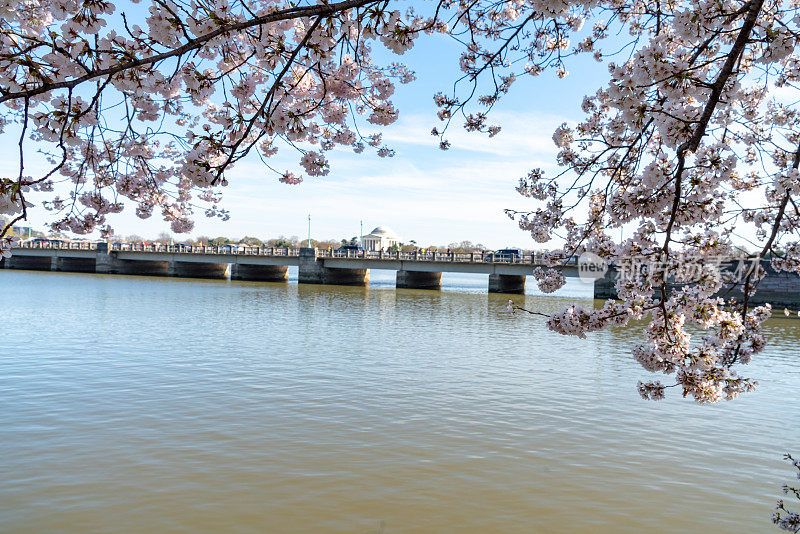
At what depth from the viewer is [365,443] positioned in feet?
28.2

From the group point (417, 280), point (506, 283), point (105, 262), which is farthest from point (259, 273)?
point (506, 283)

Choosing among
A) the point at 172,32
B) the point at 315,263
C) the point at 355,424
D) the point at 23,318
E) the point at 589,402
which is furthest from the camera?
the point at 315,263

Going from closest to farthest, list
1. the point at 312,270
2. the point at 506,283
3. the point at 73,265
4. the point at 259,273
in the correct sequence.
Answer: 1. the point at 506,283
2. the point at 312,270
3. the point at 259,273
4. the point at 73,265

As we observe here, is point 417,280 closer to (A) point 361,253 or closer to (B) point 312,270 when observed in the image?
(A) point 361,253

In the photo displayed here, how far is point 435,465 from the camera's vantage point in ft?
25.8

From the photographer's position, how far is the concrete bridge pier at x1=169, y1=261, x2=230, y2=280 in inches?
2618

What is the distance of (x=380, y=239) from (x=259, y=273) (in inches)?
3675

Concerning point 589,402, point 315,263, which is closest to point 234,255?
point 315,263

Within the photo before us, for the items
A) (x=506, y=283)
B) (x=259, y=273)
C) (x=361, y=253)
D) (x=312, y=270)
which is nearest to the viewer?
(x=506, y=283)

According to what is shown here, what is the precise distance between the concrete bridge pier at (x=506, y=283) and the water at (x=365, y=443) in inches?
1440

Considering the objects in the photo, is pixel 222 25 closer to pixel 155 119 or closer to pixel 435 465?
pixel 155 119

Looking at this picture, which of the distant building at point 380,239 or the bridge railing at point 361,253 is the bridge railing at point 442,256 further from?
the distant building at point 380,239

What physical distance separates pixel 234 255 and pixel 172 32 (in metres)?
62.0

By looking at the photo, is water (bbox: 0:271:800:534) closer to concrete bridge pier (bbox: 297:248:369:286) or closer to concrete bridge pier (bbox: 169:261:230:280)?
concrete bridge pier (bbox: 297:248:369:286)
